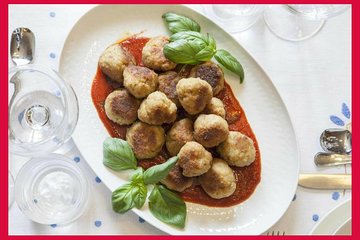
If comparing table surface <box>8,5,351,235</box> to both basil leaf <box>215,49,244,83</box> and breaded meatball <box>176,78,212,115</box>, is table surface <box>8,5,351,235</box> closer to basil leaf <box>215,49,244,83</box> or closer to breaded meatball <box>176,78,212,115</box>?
basil leaf <box>215,49,244,83</box>

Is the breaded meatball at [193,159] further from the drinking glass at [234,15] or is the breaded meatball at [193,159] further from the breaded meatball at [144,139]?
the drinking glass at [234,15]

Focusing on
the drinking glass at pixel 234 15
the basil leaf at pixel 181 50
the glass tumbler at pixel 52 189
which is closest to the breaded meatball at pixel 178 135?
the basil leaf at pixel 181 50

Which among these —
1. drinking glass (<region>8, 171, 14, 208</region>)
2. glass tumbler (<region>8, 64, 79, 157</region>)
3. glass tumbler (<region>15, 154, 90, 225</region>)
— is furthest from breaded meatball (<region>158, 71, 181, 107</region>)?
drinking glass (<region>8, 171, 14, 208</region>)

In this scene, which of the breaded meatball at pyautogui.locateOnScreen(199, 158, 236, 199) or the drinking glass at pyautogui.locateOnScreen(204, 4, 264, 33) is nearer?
the breaded meatball at pyautogui.locateOnScreen(199, 158, 236, 199)

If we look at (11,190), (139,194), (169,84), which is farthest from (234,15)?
(11,190)

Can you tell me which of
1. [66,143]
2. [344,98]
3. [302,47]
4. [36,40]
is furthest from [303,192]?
[36,40]

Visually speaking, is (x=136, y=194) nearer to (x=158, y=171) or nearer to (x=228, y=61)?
(x=158, y=171)
